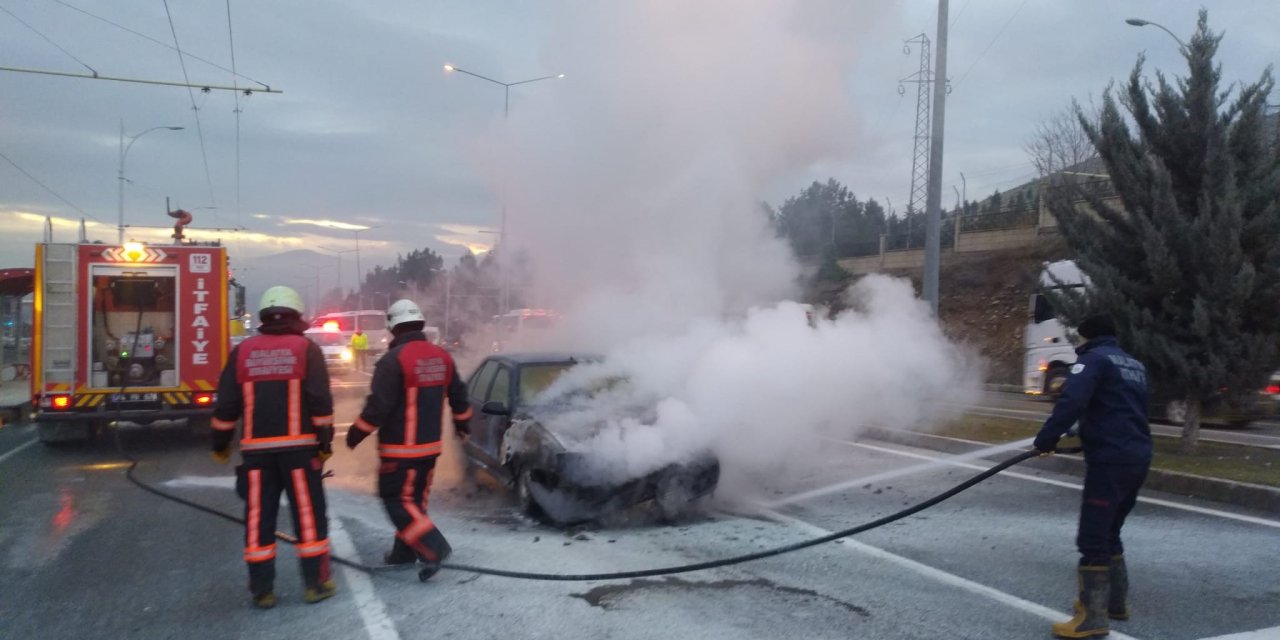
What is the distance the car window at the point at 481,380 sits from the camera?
885 cm

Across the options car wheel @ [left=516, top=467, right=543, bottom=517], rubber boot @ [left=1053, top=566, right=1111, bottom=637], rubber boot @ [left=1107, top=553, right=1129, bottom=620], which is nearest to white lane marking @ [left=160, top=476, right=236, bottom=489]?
car wheel @ [left=516, top=467, right=543, bottom=517]

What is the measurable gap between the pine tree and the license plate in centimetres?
1109

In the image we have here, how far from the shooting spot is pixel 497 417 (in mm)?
7980

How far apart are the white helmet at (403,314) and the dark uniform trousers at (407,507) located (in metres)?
0.91

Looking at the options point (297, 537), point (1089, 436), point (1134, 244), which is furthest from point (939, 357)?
point (297, 537)

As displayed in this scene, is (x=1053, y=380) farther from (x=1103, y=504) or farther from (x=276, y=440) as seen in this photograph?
(x=276, y=440)

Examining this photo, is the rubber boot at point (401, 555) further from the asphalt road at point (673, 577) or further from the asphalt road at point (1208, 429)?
the asphalt road at point (1208, 429)

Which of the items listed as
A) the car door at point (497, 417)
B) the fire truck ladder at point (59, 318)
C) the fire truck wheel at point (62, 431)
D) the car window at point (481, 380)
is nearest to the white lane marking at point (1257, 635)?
the car door at point (497, 417)

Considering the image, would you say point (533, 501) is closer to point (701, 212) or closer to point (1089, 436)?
point (1089, 436)

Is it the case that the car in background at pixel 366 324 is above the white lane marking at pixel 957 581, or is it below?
above

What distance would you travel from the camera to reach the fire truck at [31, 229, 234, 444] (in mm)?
11148

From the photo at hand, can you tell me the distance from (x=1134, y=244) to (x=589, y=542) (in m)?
7.23

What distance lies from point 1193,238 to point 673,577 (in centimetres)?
705

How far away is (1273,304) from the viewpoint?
933 centimetres
